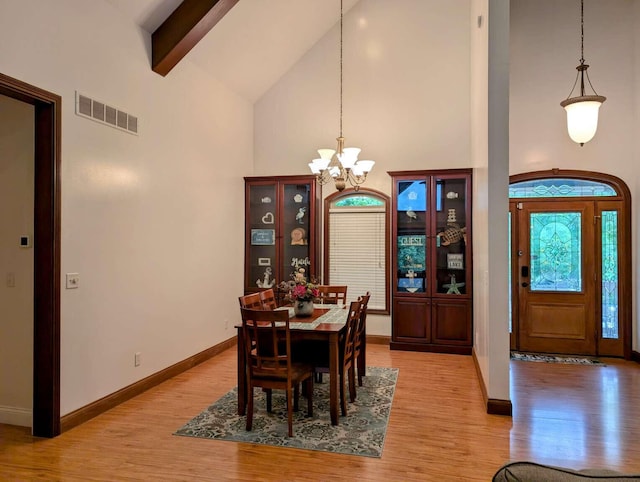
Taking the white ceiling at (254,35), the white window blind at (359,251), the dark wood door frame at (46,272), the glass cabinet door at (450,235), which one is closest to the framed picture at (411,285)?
the glass cabinet door at (450,235)

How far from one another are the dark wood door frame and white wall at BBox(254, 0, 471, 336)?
12.4 feet

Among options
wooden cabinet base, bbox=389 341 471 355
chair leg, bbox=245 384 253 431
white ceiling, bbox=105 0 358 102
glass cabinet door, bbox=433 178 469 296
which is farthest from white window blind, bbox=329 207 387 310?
chair leg, bbox=245 384 253 431

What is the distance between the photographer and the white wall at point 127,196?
3.48m

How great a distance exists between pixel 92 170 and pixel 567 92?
5866 millimetres

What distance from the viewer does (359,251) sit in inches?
261

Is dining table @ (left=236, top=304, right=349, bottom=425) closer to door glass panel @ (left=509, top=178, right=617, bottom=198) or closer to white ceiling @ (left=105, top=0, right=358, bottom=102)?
white ceiling @ (left=105, top=0, right=358, bottom=102)

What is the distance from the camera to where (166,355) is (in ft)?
15.8

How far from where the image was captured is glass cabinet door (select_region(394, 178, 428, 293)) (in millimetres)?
6168

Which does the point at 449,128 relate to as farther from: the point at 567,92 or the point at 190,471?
the point at 190,471

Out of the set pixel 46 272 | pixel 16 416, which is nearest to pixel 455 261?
pixel 46 272

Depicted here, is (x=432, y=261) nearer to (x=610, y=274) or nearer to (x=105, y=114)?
(x=610, y=274)

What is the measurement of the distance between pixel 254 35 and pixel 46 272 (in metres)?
3.77

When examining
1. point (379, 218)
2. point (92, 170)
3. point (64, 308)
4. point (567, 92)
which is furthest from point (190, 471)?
point (567, 92)

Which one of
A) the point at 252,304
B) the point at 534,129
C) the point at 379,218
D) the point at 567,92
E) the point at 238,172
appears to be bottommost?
the point at 252,304
